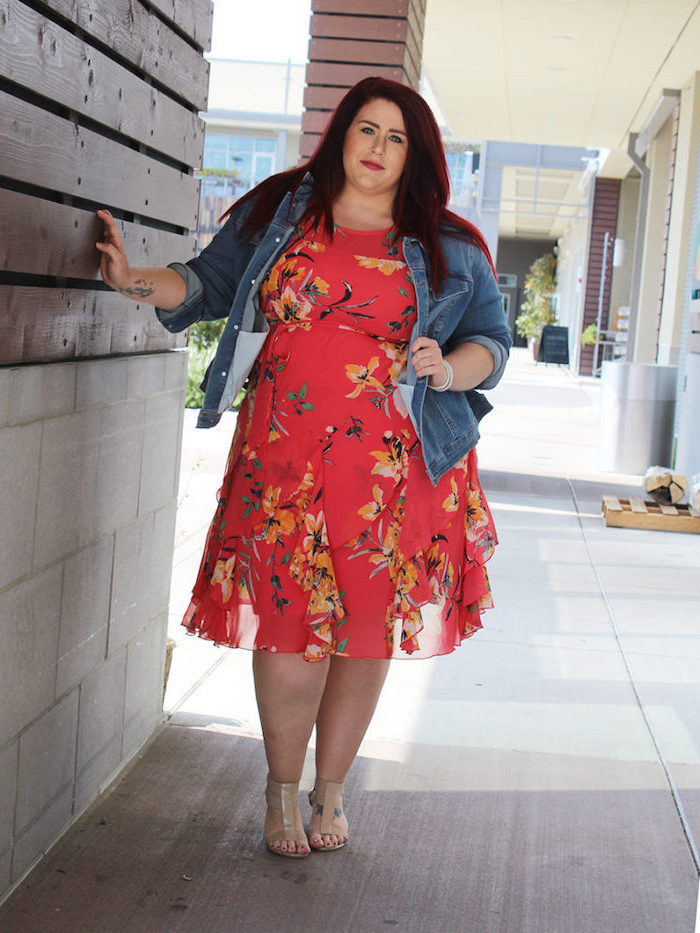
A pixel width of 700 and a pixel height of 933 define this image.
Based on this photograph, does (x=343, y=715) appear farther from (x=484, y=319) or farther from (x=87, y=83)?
(x=87, y=83)

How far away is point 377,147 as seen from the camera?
2424mm

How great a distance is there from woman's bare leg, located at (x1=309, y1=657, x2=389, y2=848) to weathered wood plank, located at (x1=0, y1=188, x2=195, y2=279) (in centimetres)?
98

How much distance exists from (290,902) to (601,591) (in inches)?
126

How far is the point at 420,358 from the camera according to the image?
2.28m

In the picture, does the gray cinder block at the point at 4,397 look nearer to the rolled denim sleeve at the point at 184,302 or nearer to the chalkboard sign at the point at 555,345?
the rolled denim sleeve at the point at 184,302

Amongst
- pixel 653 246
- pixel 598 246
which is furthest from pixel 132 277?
pixel 598 246

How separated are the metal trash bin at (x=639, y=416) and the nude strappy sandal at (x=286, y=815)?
280 inches

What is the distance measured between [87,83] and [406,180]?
0.68 metres

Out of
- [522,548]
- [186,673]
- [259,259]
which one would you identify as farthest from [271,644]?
[522,548]

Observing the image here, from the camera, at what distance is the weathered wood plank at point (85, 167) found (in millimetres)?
1885

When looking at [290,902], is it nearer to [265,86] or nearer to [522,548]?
[522,548]

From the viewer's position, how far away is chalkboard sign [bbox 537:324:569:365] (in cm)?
2578

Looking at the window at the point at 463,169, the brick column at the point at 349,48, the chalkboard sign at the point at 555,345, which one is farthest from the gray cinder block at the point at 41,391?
the window at the point at 463,169

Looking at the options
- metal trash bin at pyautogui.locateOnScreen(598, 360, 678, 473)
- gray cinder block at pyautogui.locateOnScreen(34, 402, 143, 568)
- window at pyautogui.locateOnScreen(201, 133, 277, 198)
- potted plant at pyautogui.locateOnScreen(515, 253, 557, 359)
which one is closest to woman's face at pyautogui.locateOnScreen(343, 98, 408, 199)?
gray cinder block at pyautogui.locateOnScreen(34, 402, 143, 568)
